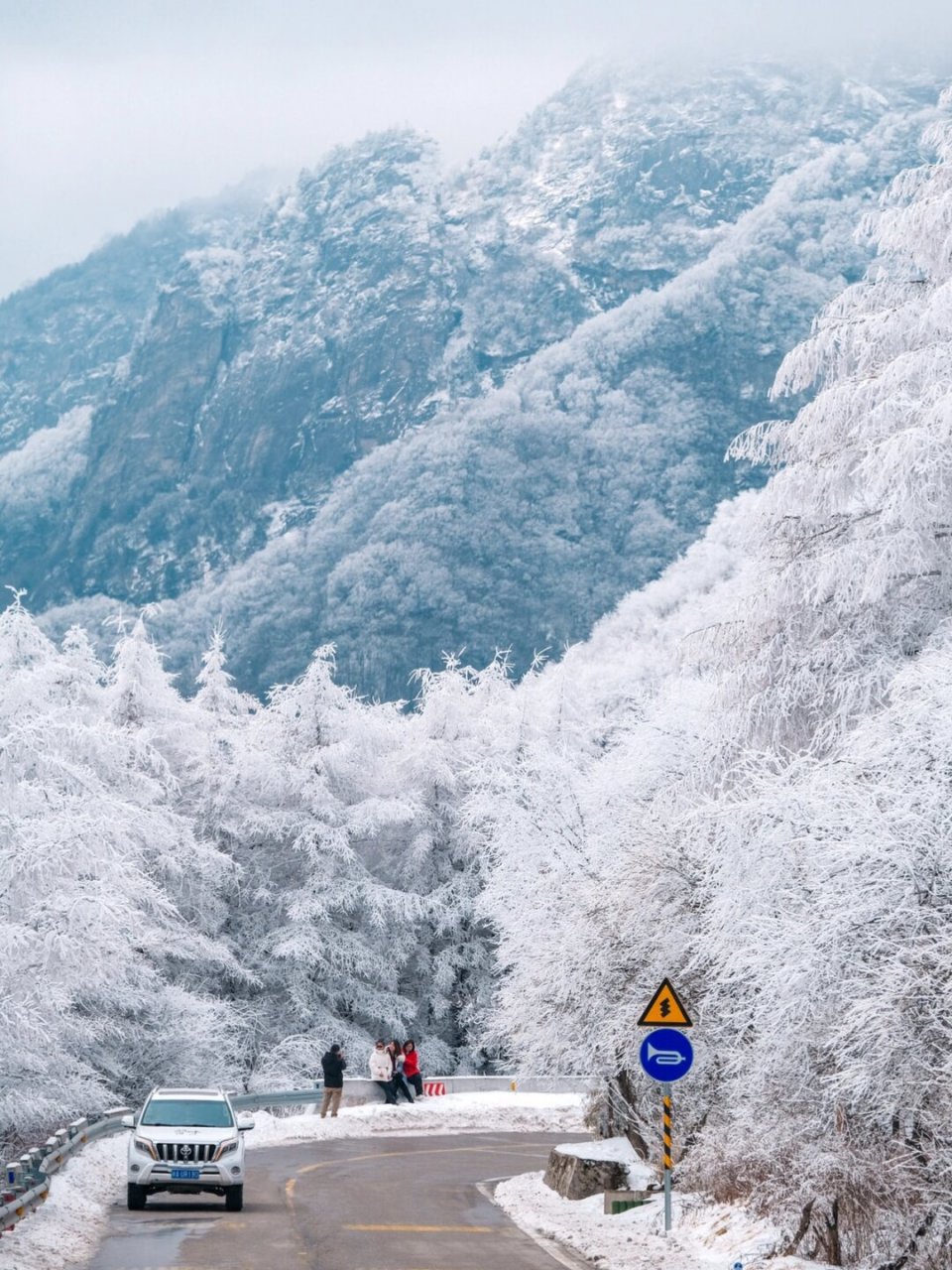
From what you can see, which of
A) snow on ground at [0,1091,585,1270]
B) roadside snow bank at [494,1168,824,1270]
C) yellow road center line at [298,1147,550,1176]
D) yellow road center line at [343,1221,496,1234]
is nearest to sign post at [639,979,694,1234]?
roadside snow bank at [494,1168,824,1270]

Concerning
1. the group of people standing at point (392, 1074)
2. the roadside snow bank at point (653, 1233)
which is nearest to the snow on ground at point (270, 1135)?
the group of people standing at point (392, 1074)

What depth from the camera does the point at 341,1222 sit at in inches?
669

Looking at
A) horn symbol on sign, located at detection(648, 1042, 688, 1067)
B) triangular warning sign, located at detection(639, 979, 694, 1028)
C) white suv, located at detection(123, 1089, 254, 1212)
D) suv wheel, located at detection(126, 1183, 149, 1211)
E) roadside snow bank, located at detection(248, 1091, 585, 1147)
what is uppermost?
triangular warning sign, located at detection(639, 979, 694, 1028)

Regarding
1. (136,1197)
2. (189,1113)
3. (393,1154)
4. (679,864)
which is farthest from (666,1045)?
(393,1154)

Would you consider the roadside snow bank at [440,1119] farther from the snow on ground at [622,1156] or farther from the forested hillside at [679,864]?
the snow on ground at [622,1156]

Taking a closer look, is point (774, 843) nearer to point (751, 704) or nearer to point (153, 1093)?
point (751, 704)

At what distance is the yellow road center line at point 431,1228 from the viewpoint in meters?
16.4

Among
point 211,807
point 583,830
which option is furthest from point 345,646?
point 583,830

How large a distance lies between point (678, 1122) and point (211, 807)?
26987 mm

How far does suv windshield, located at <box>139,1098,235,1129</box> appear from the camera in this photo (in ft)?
63.2

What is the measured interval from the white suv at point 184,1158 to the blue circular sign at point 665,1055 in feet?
21.3

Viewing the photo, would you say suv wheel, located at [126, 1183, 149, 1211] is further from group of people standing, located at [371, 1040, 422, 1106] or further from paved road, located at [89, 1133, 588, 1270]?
group of people standing, located at [371, 1040, 422, 1106]

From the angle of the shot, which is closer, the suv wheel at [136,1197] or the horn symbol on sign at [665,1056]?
the horn symbol on sign at [665,1056]

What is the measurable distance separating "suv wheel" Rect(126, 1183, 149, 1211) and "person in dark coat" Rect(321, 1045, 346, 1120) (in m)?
12.9
